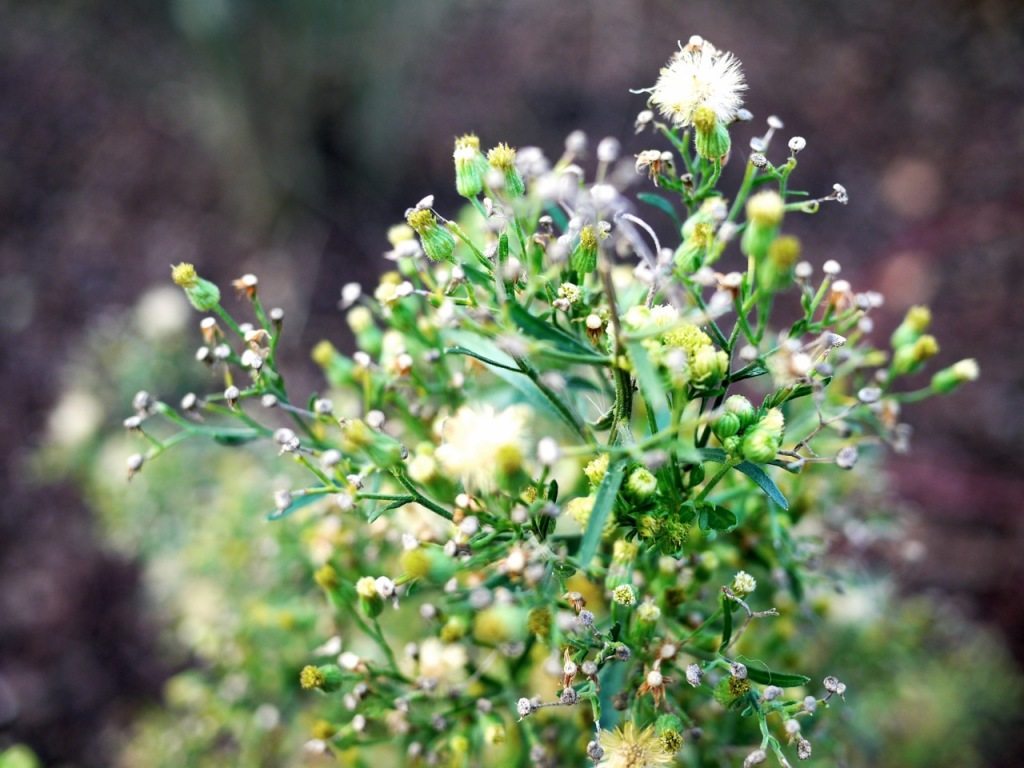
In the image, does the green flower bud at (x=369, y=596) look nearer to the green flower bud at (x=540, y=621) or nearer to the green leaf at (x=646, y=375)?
the green flower bud at (x=540, y=621)

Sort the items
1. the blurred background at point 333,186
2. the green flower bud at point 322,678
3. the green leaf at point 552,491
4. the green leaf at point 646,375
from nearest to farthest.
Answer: the green leaf at point 646,375
the green leaf at point 552,491
the green flower bud at point 322,678
the blurred background at point 333,186

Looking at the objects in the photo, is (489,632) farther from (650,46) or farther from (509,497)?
(650,46)

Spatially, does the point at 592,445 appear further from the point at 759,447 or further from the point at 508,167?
the point at 508,167

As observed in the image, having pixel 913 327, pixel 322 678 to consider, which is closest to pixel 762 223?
pixel 913 327

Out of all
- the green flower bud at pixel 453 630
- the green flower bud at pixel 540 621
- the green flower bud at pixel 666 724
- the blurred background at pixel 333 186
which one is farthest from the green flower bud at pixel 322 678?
the blurred background at pixel 333 186

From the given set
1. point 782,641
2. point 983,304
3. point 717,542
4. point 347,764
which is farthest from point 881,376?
point 983,304
